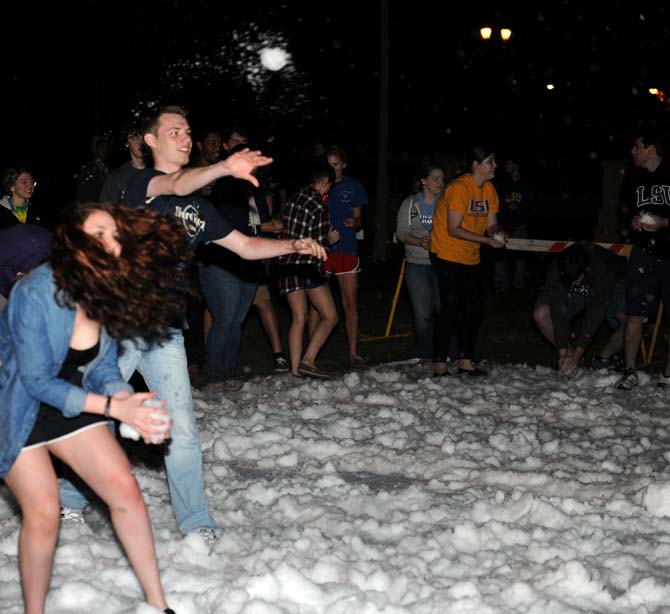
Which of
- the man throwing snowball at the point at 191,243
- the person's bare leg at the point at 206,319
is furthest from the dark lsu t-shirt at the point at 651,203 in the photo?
the man throwing snowball at the point at 191,243

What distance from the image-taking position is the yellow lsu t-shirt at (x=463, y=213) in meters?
9.48

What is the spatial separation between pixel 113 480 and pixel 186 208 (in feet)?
5.63

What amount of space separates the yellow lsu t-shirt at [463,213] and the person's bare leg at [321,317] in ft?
3.54

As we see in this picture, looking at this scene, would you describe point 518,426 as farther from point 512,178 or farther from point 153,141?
point 512,178

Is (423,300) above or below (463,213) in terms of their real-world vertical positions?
below

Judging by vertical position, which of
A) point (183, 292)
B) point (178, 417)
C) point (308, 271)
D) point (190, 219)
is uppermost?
point (190, 219)

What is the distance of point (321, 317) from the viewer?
32.0 ft

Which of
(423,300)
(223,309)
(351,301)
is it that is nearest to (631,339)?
(423,300)

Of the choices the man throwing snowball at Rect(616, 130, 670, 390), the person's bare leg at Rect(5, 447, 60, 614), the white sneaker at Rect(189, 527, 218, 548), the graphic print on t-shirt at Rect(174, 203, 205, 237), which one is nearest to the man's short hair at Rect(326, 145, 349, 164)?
the man throwing snowball at Rect(616, 130, 670, 390)

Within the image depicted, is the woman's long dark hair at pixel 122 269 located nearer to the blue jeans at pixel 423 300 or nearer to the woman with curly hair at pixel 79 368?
the woman with curly hair at pixel 79 368

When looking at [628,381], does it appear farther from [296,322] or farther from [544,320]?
[296,322]

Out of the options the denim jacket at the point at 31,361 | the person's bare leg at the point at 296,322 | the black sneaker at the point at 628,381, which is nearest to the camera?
the denim jacket at the point at 31,361

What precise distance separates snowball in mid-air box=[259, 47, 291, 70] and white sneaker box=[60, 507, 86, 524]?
1222 inches

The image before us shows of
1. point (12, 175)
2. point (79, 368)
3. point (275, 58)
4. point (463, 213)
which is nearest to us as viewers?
point (79, 368)
